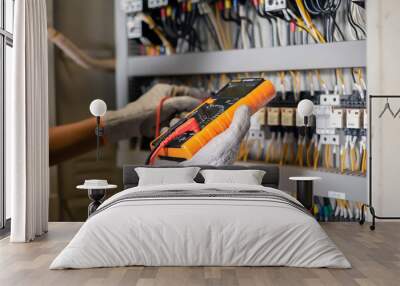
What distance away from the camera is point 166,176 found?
6.56m

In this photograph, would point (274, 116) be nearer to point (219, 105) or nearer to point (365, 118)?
point (219, 105)

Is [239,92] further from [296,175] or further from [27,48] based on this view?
[27,48]

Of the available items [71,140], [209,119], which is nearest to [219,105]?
[209,119]

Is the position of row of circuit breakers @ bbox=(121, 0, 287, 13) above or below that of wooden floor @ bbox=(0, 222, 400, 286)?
above

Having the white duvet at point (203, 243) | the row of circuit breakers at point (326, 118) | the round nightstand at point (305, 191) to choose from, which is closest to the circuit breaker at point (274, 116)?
the row of circuit breakers at point (326, 118)

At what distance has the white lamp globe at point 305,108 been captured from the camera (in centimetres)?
690

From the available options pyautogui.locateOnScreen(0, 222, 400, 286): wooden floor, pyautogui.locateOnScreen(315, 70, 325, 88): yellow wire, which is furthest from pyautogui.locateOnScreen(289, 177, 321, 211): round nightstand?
pyautogui.locateOnScreen(0, 222, 400, 286): wooden floor

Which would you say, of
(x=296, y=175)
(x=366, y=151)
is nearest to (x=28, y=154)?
(x=296, y=175)

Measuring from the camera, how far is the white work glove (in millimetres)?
6875

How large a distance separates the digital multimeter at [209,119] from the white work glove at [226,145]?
2.6 inches

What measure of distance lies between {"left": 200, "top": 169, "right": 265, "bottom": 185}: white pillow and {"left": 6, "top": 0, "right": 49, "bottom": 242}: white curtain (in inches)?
64.1

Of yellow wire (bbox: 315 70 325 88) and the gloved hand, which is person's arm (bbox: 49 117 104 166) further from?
yellow wire (bbox: 315 70 325 88)

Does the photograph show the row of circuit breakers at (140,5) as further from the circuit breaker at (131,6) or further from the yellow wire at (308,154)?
the yellow wire at (308,154)

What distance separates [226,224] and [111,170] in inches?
164
